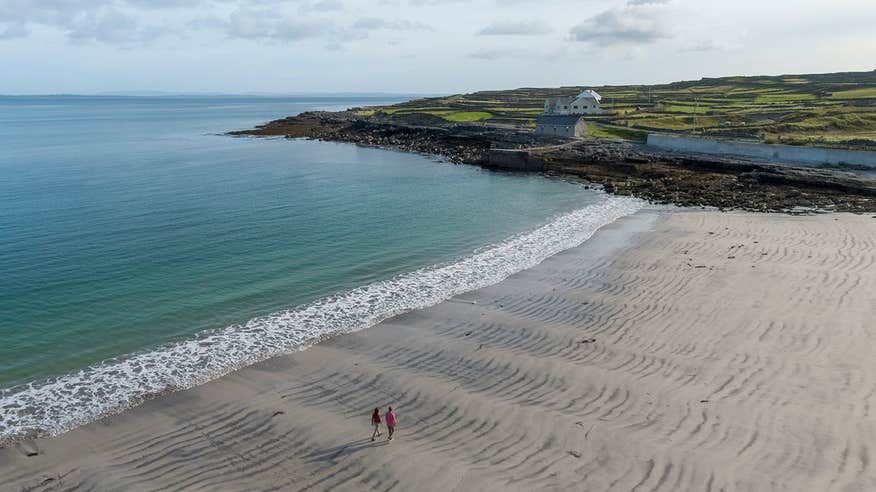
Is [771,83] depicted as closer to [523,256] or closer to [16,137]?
[523,256]

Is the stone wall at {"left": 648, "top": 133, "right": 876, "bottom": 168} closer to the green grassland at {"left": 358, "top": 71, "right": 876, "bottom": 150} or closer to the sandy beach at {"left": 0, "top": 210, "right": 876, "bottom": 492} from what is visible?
the green grassland at {"left": 358, "top": 71, "right": 876, "bottom": 150}

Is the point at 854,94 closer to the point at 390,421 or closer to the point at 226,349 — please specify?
the point at 226,349

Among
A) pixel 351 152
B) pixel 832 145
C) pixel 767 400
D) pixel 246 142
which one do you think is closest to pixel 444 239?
pixel 767 400

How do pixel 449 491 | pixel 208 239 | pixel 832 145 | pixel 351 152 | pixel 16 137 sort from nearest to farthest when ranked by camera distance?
pixel 449 491 < pixel 208 239 < pixel 832 145 < pixel 351 152 < pixel 16 137

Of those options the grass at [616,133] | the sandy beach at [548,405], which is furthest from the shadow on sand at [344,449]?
the grass at [616,133]

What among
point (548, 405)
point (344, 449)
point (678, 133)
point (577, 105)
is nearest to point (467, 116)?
point (577, 105)
